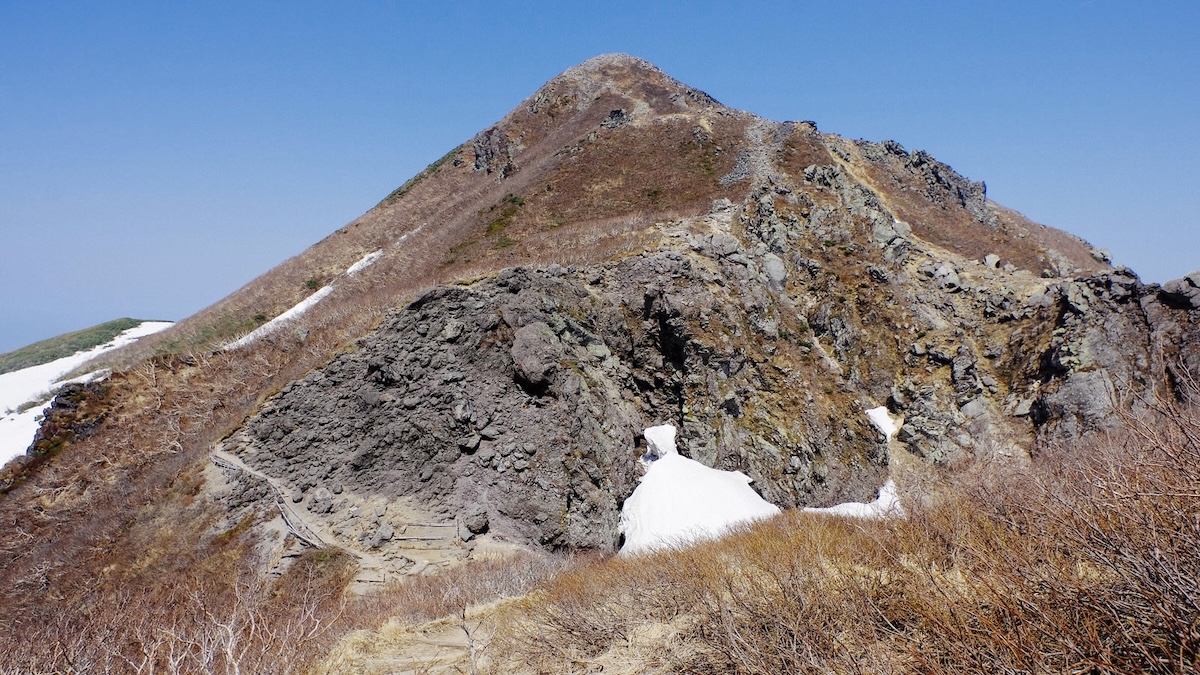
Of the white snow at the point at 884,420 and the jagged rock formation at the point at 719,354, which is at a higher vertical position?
the jagged rock formation at the point at 719,354

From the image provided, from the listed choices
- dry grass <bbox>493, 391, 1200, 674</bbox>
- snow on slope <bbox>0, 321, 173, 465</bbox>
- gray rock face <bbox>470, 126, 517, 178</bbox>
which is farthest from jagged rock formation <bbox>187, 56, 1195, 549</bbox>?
gray rock face <bbox>470, 126, 517, 178</bbox>

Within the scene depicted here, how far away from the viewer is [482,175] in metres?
46.4

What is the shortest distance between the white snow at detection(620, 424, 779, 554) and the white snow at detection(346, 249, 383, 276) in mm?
24680

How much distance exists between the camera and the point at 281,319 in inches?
1083

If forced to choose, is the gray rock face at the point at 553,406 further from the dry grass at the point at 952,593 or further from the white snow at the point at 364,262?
the white snow at the point at 364,262

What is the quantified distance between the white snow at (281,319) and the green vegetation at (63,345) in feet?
66.8

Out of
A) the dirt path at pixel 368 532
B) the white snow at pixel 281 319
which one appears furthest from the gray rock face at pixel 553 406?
the white snow at pixel 281 319

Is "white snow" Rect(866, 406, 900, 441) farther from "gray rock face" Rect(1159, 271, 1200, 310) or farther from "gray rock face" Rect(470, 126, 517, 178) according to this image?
"gray rock face" Rect(470, 126, 517, 178)

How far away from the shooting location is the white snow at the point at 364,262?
111ft

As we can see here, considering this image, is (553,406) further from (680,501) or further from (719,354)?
(719,354)

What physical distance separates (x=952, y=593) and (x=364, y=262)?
36891 millimetres

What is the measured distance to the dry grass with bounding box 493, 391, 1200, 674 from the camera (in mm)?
3227

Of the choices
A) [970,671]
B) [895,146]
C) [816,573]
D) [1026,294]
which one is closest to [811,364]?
[1026,294]

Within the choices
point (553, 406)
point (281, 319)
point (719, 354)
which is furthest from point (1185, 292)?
point (281, 319)
